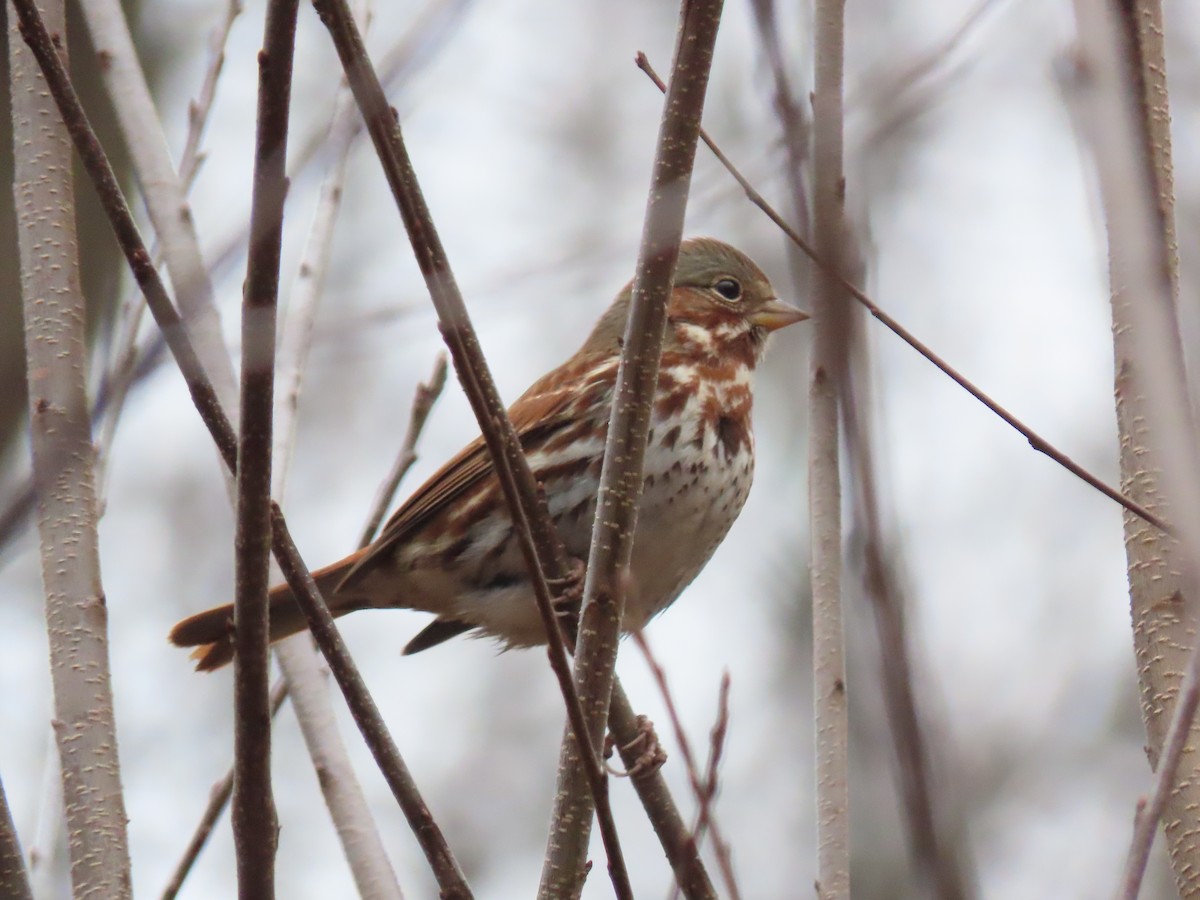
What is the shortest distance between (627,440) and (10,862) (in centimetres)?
116

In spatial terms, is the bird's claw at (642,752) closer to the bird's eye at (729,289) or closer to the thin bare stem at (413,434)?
the thin bare stem at (413,434)

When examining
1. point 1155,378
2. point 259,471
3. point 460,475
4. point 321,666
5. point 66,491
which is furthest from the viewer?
point 460,475

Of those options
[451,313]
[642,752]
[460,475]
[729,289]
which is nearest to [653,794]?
[642,752]

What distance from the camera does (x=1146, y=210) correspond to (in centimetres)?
190

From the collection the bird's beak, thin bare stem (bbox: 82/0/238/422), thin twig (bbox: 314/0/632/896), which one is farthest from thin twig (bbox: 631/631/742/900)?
the bird's beak

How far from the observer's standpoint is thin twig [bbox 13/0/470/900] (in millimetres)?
2205

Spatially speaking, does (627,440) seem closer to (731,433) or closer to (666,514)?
(666,514)

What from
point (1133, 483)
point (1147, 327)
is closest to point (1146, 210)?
point (1147, 327)

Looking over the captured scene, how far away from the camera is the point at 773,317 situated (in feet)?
17.3

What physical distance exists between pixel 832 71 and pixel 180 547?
28.0ft

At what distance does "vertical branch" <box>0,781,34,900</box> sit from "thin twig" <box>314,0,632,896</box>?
0.81m

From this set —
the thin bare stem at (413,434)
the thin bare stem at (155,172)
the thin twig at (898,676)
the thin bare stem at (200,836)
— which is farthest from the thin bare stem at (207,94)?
the thin twig at (898,676)

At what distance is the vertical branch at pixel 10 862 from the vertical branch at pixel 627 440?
31.3 inches

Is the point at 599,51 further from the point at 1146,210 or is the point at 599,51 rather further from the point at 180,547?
the point at 1146,210
